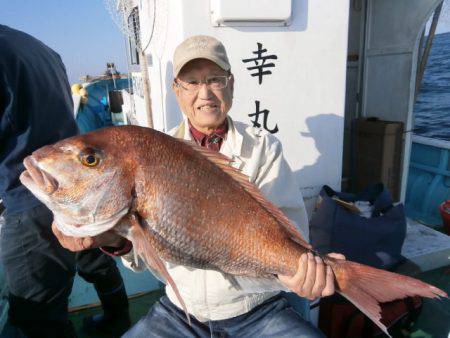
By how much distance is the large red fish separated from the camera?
4.19 feet

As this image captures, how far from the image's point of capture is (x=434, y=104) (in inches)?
650

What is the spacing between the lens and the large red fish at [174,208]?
128cm

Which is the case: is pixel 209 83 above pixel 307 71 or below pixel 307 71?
below

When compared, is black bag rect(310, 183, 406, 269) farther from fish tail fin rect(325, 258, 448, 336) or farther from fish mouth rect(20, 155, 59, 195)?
fish mouth rect(20, 155, 59, 195)

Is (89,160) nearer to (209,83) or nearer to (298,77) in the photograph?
(209,83)

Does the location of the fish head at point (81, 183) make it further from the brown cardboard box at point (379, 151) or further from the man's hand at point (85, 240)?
the brown cardboard box at point (379, 151)

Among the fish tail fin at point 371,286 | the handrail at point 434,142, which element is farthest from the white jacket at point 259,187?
the handrail at point 434,142

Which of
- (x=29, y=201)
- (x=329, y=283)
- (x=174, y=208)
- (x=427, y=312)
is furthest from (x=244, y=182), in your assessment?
(x=427, y=312)

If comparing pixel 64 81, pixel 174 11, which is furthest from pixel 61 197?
pixel 174 11

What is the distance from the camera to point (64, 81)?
2.59 metres

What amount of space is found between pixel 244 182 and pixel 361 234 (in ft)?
5.99

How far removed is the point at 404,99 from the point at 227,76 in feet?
10.9

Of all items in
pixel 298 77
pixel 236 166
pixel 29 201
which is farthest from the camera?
pixel 298 77

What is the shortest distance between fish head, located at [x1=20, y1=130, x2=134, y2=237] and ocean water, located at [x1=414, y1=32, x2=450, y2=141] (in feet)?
23.7
